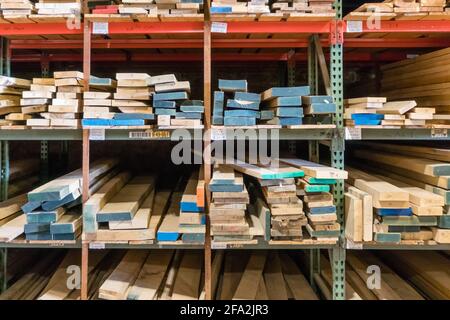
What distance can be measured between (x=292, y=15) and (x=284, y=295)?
208 cm

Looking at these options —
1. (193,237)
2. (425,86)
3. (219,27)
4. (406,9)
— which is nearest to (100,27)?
(219,27)

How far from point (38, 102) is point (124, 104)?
0.63m

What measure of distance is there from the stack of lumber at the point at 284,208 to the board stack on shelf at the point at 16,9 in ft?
6.86

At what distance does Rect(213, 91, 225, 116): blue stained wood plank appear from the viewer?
2355 mm

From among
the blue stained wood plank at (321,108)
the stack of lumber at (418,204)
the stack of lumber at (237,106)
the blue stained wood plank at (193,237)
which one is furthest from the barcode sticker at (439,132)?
the blue stained wood plank at (193,237)

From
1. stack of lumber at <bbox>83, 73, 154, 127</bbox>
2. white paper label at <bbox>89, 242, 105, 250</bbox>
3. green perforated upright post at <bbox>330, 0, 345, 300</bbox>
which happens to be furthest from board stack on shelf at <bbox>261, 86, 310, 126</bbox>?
white paper label at <bbox>89, 242, 105, 250</bbox>

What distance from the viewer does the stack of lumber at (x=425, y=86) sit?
7.65ft

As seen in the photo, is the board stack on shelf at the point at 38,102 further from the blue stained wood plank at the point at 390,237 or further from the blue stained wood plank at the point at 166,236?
the blue stained wood plank at the point at 390,237

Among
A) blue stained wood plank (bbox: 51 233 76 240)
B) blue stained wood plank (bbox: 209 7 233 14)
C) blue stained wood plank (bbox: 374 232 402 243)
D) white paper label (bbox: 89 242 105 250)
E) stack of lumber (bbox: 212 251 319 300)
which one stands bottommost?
stack of lumber (bbox: 212 251 319 300)

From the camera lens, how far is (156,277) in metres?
2.61

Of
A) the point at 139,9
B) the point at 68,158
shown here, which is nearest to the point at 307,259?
the point at 139,9

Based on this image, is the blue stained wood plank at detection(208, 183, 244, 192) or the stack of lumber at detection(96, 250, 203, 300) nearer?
the blue stained wood plank at detection(208, 183, 244, 192)

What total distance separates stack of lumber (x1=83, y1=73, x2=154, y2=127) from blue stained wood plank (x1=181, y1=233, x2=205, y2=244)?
0.85 meters

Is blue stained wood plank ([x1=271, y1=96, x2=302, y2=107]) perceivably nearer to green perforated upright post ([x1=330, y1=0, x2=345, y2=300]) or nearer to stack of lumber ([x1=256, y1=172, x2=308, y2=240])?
green perforated upright post ([x1=330, y1=0, x2=345, y2=300])
